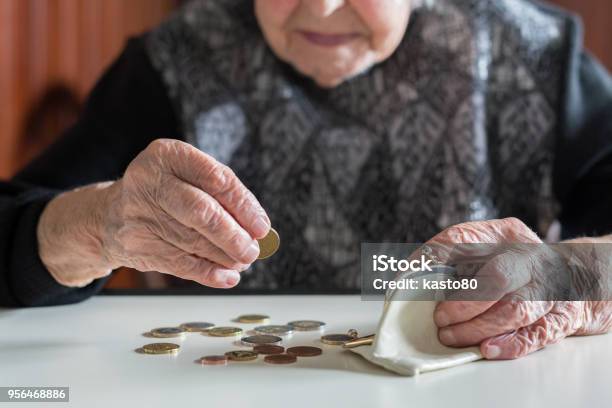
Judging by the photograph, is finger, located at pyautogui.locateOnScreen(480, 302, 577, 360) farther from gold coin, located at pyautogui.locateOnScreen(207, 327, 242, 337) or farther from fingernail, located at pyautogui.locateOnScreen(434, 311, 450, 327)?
gold coin, located at pyautogui.locateOnScreen(207, 327, 242, 337)

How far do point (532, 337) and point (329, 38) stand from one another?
0.76 meters

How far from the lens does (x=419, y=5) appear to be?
5.64 ft

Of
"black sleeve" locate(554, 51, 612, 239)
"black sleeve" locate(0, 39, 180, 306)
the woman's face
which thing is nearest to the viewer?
"black sleeve" locate(0, 39, 180, 306)

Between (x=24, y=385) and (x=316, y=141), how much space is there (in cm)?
100

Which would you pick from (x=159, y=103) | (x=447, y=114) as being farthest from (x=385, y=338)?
(x=159, y=103)

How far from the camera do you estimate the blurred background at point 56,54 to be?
193 cm

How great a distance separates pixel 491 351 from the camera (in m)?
0.90

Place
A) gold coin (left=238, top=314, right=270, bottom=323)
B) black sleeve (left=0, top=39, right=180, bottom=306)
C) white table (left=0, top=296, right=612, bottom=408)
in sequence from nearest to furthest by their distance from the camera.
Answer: white table (left=0, top=296, right=612, bottom=408) < gold coin (left=238, top=314, right=270, bottom=323) < black sleeve (left=0, top=39, right=180, bottom=306)

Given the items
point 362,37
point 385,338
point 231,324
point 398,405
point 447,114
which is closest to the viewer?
point 398,405

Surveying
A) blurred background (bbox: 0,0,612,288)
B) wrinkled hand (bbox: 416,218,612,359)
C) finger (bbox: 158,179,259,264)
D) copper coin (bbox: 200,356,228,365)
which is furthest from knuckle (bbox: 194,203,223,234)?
blurred background (bbox: 0,0,612,288)

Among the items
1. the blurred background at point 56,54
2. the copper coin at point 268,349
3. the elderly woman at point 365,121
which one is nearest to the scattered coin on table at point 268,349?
the copper coin at point 268,349

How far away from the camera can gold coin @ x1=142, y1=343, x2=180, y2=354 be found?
94 cm

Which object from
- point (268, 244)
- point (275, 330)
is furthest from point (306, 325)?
point (268, 244)

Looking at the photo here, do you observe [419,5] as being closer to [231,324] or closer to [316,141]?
[316,141]
